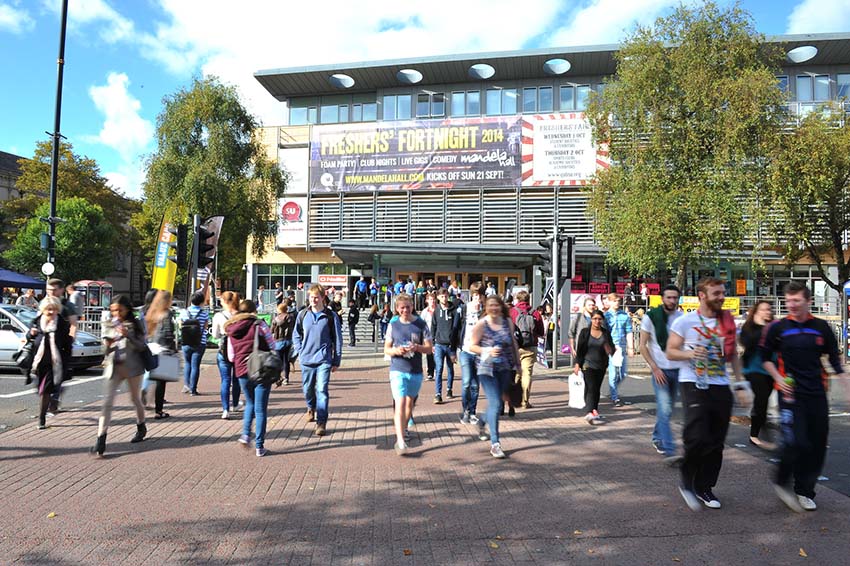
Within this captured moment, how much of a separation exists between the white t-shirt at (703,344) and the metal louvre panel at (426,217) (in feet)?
92.5

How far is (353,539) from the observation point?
3.89 m

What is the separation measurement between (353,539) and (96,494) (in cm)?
235

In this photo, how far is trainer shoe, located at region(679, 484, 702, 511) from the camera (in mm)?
4383

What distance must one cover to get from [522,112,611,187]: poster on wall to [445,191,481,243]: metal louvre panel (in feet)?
9.64

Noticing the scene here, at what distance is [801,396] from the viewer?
4332mm

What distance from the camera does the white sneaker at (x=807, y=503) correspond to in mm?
4359

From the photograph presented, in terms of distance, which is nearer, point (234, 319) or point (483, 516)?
A: point (483, 516)

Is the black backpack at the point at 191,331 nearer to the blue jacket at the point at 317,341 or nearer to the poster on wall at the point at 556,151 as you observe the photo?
the blue jacket at the point at 317,341

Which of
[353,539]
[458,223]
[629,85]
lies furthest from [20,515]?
[458,223]

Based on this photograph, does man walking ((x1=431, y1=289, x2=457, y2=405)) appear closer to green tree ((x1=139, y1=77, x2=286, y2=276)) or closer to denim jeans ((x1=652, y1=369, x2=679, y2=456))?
denim jeans ((x1=652, y1=369, x2=679, y2=456))

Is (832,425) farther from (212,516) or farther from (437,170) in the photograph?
(437,170)

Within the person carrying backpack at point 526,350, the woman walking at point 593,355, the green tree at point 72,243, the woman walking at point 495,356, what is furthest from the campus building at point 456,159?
the woman walking at point 495,356

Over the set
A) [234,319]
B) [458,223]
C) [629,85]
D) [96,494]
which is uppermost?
[629,85]

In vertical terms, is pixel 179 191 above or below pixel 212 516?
above
